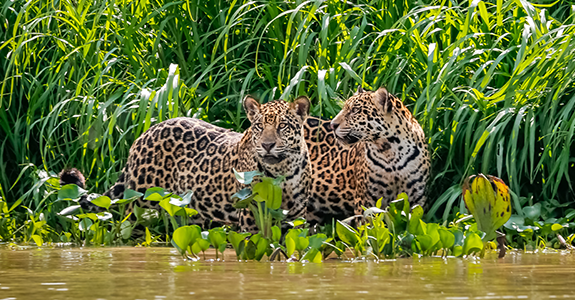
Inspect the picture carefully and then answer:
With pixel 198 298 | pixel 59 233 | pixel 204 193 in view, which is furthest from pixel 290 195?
pixel 198 298

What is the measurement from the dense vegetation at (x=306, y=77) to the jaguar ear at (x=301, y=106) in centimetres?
11

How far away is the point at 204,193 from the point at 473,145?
1628 millimetres

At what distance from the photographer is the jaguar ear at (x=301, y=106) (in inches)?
170

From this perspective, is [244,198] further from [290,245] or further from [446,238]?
[446,238]

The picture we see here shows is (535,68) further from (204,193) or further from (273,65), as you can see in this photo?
(204,193)

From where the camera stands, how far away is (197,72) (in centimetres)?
542

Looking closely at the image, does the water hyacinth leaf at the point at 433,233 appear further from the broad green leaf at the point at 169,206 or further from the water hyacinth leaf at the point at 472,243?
the broad green leaf at the point at 169,206

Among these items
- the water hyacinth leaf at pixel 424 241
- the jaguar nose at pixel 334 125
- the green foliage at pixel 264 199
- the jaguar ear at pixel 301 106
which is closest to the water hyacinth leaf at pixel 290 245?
the green foliage at pixel 264 199

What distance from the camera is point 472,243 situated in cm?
350

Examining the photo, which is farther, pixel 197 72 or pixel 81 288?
pixel 197 72

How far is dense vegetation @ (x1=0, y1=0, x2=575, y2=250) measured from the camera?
4.46 metres

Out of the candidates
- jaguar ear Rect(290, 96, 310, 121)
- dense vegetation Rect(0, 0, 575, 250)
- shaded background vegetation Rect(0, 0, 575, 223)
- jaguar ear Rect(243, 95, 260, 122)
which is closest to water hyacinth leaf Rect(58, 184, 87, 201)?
shaded background vegetation Rect(0, 0, 575, 223)

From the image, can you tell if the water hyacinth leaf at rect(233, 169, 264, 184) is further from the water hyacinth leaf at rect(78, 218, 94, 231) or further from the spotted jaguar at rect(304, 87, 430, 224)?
the water hyacinth leaf at rect(78, 218, 94, 231)

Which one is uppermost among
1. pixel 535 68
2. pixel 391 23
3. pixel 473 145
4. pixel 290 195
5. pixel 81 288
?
pixel 391 23
